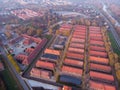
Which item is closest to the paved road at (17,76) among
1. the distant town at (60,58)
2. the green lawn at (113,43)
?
the distant town at (60,58)


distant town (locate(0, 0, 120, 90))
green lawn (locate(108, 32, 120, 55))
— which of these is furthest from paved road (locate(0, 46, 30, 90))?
green lawn (locate(108, 32, 120, 55))

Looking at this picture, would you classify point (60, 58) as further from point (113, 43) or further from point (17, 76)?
point (113, 43)

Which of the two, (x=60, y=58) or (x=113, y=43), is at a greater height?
(x=113, y=43)

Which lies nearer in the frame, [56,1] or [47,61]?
[47,61]

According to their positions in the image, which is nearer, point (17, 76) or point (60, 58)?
point (17, 76)

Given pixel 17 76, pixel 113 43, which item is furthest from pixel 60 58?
pixel 113 43

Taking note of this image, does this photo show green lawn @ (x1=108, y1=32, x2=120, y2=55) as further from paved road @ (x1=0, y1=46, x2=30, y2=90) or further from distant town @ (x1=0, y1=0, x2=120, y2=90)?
paved road @ (x1=0, y1=46, x2=30, y2=90)

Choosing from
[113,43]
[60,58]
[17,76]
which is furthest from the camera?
[113,43]

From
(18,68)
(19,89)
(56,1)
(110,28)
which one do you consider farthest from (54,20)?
(56,1)

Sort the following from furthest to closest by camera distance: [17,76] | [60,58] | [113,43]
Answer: [113,43] → [60,58] → [17,76]

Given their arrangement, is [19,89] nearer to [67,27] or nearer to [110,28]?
[67,27]

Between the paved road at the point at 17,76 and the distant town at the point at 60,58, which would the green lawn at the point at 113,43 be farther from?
the paved road at the point at 17,76
